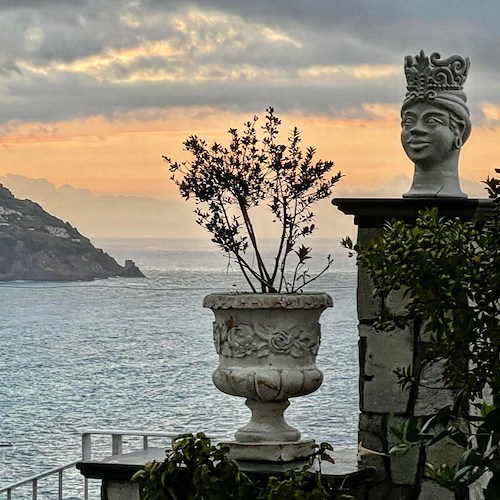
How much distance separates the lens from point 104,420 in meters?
16.2

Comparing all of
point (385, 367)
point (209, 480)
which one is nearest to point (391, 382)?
point (385, 367)

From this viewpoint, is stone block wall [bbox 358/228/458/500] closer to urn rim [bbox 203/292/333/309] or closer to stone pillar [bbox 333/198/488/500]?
stone pillar [bbox 333/198/488/500]

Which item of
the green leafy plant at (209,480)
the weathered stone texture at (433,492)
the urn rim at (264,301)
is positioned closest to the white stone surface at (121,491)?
the green leafy plant at (209,480)

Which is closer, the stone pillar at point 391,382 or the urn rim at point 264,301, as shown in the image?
the stone pillar at point 391,382

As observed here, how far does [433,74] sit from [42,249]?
9.91 metres

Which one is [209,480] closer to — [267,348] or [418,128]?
[267,348]

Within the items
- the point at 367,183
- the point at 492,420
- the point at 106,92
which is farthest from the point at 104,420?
the point at 492,420

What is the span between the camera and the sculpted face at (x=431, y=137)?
3.47 metres

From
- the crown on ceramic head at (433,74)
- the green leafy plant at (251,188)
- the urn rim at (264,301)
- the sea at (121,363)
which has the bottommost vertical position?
the sea at (121,363)

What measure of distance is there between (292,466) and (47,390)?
547 inches

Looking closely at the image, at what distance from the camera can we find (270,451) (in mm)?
3570

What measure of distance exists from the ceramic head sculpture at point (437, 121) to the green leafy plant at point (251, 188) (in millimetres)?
384

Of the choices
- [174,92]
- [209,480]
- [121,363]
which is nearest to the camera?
[209,480]

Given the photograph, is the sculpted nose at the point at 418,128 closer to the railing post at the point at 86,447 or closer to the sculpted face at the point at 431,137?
the sculpted face at the point at 431,137
